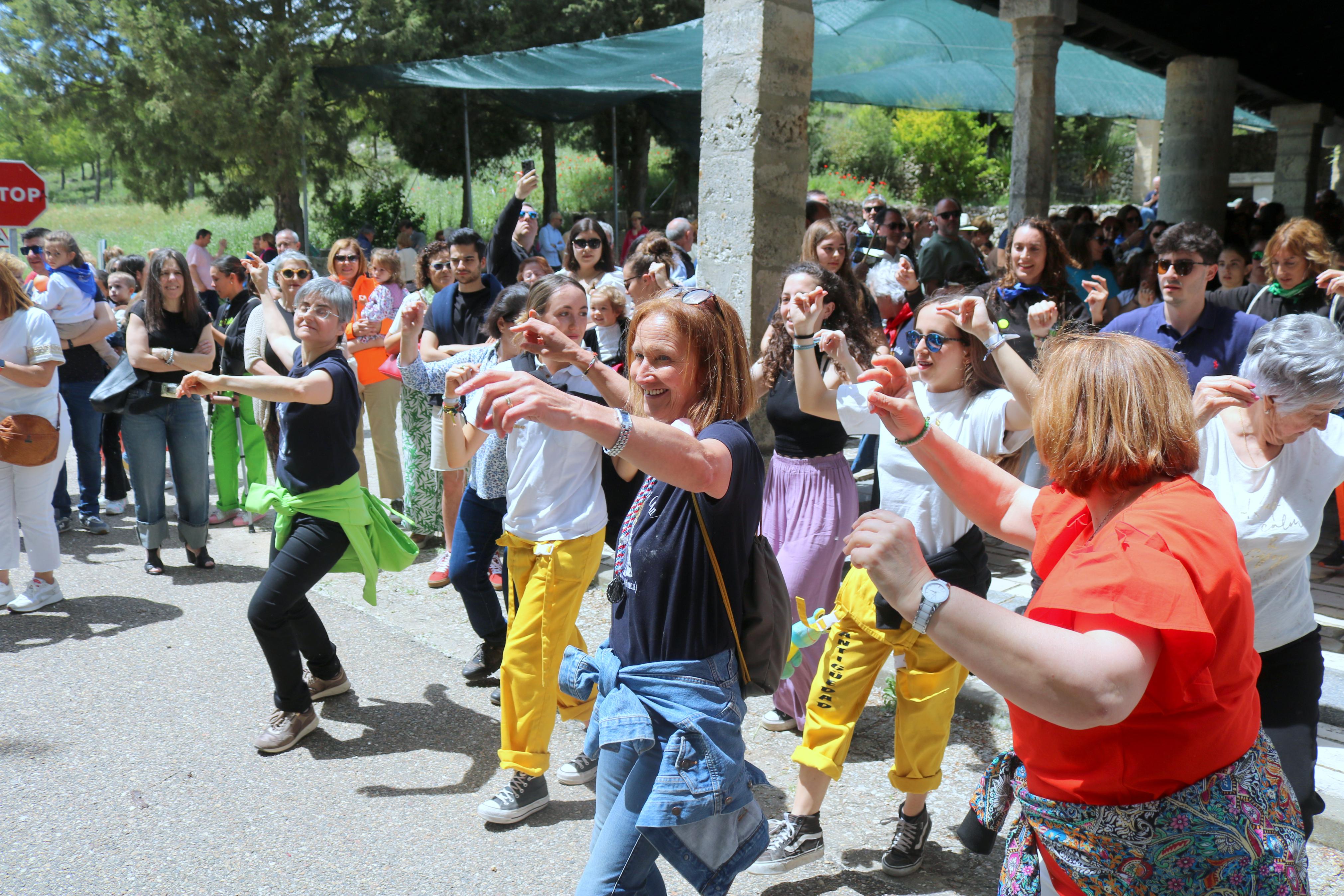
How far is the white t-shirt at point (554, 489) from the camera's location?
3.62 m

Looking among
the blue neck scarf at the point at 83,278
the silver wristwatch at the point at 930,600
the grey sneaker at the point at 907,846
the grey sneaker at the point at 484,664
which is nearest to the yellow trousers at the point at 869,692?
the grey sneaker at the point at 907,846

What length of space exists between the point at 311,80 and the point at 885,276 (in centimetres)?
1436

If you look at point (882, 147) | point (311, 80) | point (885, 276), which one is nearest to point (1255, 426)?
point (885, 276)

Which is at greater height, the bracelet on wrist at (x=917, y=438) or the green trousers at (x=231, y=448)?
the bracelet on wrist at (x=917, y=438)

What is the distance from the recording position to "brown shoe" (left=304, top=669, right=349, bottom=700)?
14.6 feet

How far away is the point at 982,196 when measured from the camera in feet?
97.9

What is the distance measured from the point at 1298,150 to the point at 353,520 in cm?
1984

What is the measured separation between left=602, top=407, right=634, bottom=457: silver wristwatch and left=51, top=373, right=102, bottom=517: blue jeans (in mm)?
6685

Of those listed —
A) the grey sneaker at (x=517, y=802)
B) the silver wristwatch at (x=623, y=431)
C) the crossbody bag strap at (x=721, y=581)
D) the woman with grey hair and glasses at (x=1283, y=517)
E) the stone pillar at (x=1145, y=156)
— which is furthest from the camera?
the stone pillar at (x=1145, y=156)

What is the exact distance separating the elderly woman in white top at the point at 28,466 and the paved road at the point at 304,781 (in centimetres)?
23

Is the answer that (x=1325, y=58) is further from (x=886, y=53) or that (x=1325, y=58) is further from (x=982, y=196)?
(x=982, y=196)

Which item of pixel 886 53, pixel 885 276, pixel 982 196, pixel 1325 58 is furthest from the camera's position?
pixel 982 196

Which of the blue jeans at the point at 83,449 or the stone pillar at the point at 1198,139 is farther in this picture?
the stone pillar at the point at 1198,139

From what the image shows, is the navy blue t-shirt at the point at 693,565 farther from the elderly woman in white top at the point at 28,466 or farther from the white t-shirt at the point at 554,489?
the elderly woman in white top at the point at 28,466
